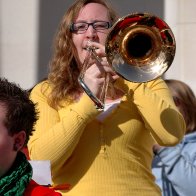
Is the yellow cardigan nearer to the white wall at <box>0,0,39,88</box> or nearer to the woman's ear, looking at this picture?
the woman's ear

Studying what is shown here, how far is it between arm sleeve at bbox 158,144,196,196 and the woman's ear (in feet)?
6.34

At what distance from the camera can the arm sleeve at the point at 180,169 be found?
400 centimetres

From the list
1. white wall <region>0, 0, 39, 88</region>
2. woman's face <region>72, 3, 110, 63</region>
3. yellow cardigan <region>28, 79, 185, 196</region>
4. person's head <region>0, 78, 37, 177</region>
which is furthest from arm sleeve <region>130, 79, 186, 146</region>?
white wall <region>0, 0, 39, 88</region>

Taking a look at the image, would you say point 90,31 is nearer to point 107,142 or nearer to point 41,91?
point 41,91

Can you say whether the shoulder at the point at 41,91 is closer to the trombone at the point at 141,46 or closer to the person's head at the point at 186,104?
the trombone at the point at 141,46

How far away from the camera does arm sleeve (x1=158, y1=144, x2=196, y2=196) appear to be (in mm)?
4004

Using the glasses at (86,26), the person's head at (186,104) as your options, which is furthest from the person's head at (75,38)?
the person's head at (186,104)

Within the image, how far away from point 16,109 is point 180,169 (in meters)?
2.00

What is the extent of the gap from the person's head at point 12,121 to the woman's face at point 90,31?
2.65 ft

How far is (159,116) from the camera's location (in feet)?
9.50

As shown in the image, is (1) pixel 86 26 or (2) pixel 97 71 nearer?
(2) pixel 97 71

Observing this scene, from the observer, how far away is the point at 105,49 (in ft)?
10.0

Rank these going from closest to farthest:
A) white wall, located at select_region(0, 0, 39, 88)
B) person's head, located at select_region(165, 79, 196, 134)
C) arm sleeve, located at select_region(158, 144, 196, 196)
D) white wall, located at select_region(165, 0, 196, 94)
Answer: arm sleeve, located at select_region(158, 144, 196, 196), person's head, located at select_region(165, 79, 196, 134), white wall, located at select_region(165, 0, 196, 94), white wall, located at select_region(0, 0, 39, 88)

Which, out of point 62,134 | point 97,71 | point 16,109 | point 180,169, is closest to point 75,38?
point 97,71
